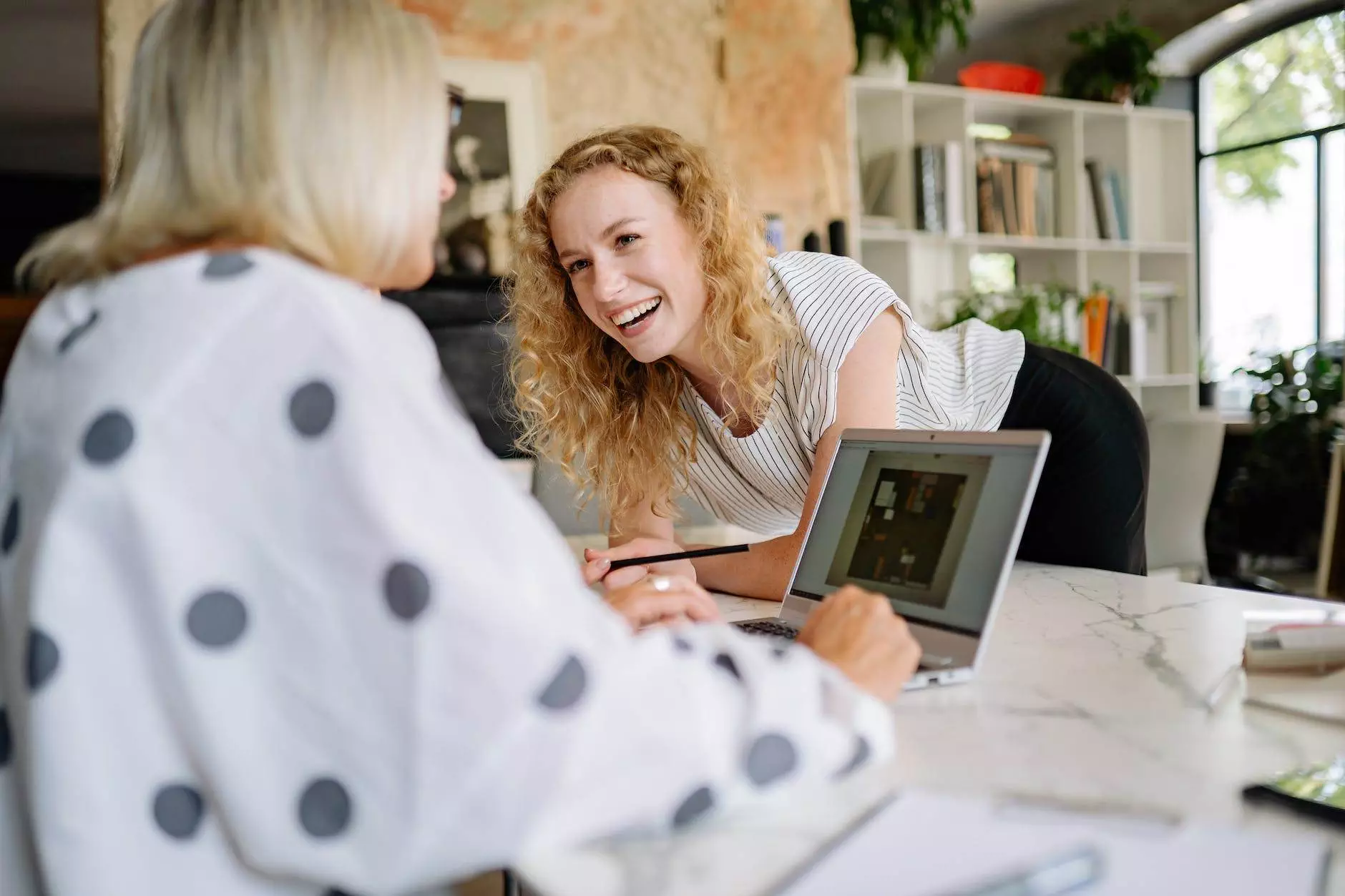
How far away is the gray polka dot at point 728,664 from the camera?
0.65 meters

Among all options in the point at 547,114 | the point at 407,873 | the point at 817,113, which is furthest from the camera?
the point at 817,113

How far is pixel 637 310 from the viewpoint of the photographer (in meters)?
1.50

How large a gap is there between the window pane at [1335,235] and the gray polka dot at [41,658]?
5.58 m

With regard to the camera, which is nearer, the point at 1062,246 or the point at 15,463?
the point at 15,463

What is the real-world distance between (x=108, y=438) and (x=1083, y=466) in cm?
146

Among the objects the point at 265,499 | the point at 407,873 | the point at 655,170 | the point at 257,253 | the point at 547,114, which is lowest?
the point at 407,873

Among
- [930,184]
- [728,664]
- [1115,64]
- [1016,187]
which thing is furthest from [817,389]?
[1115,64]

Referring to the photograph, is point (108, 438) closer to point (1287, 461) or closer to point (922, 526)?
point (922, 526)

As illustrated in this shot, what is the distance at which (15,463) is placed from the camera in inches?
25.9

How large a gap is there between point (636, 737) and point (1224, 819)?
12.3 inches

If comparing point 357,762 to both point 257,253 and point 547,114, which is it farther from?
point 547,114

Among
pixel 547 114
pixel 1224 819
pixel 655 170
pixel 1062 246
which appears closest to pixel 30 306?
pixel 547 114

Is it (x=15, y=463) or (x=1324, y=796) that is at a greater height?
(x=15, y=463)

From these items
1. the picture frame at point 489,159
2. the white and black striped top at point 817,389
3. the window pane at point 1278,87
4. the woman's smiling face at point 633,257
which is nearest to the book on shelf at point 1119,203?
the window pane at point 1278,87
